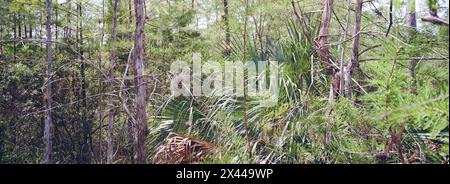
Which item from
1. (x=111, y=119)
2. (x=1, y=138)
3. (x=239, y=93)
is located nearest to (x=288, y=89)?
(x=239, y=93)

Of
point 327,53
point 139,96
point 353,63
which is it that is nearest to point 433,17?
point 353,63

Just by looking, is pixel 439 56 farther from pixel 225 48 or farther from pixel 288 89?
pixel 225 48

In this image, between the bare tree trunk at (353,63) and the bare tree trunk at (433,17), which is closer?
the bare tree trunk at (433,17)

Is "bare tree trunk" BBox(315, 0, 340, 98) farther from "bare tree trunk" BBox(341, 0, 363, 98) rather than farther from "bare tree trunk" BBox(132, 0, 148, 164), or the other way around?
"bare tree trunk" BBox(132, 0, 148, 164)

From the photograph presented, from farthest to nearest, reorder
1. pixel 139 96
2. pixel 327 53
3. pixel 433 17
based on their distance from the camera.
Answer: pixel 327 53 < pixel 139 96 < pixel 433 17

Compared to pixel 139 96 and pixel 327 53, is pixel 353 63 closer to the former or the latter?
pixel 327 53

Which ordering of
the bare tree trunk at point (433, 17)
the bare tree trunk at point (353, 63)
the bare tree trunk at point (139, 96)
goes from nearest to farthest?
the bare tree trunk at point (433, 17) < the bare tree trunk at point (139, 96) < the bare tree trunk at point (353, 63)

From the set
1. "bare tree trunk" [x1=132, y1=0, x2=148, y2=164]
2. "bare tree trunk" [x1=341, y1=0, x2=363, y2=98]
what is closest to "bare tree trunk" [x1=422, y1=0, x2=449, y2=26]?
"bare tree trunk" [x1=341, y1=0, x2=363, y2=98]

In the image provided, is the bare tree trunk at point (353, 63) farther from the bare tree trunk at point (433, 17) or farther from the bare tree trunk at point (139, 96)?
the bare tree trunk at point (139, 96)

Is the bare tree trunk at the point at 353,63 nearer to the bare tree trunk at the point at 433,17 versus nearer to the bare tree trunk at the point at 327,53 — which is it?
the bare tree trunk at the point at 327,53

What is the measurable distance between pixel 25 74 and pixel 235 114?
177 inches

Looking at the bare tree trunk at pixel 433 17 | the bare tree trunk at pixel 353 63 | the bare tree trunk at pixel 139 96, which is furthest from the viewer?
the bare tree trunk at pixel 353 63

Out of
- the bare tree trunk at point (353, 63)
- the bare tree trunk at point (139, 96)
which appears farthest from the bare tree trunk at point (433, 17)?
the bare tree trunk at point (139, 96)

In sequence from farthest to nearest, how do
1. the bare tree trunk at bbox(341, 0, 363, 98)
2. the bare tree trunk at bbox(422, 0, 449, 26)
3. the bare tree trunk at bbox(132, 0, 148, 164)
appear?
the bare tree trunk at bbox(341, 0, 363, 98) → the bare tree trunk at bbox(132, 0, 148, 164) → the bare tree trunk at bbox(422, 0, 449, 26)
